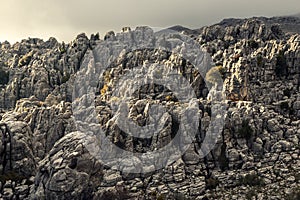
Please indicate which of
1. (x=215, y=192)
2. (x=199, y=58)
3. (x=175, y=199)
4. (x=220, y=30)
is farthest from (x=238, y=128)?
(x=220, y=30)

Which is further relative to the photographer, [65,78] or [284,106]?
[65,78]

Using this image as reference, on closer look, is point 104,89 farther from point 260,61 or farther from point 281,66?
point 281,66

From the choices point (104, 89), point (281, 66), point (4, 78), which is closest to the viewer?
point (281, 66)

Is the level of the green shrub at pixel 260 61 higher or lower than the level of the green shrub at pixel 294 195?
higher

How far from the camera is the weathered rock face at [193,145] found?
90.6 m

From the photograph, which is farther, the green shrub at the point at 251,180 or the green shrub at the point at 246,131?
the green shrub at the point at 246,131

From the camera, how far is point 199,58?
153 m

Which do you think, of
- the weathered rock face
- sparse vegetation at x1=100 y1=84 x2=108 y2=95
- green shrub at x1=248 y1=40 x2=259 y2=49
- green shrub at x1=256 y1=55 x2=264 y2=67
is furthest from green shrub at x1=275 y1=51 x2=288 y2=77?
sparse vegetation at x1=100 y1=84 x2=108 y2=95

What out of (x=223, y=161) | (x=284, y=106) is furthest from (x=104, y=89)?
(x=284, y=106)

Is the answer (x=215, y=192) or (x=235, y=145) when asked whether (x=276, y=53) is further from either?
(x=215, y=192)

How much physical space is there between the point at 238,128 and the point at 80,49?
107816 mm

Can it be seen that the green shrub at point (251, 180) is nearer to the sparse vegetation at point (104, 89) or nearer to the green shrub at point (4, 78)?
the sparse vegetation at point (104, 89)

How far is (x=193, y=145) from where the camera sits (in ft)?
338

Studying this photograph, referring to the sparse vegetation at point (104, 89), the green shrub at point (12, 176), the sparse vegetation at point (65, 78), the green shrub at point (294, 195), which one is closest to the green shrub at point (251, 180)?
the green shrub at point (294, 195)
